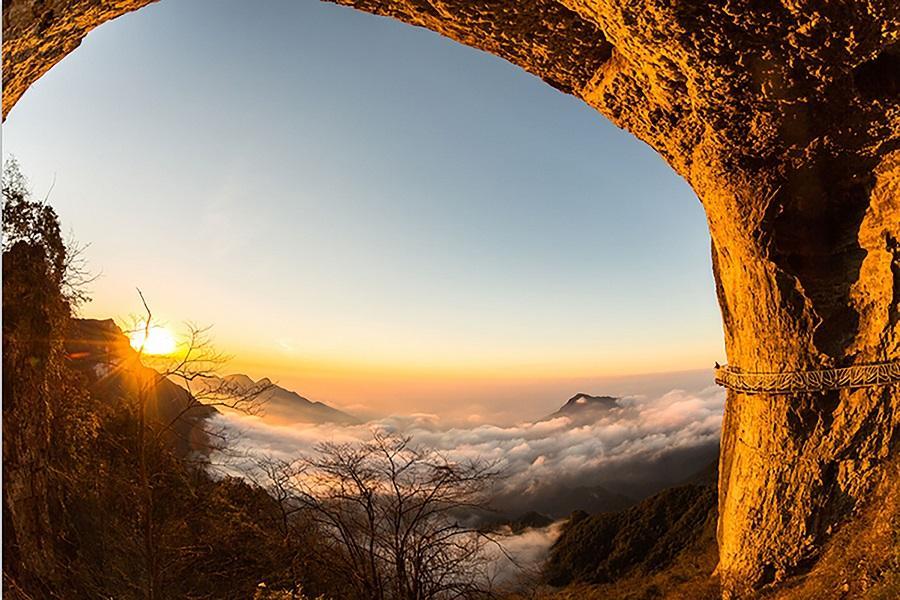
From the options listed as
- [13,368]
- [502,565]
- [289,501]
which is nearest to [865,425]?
[502,565]

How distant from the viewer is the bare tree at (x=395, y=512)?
685 centimetres

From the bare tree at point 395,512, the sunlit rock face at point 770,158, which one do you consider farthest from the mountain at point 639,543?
the bare tree at point 395,512

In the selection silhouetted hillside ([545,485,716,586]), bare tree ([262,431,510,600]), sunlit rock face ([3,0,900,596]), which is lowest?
silhouetted hillside ([545,485,716,586])

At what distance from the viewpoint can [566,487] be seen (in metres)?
60.6

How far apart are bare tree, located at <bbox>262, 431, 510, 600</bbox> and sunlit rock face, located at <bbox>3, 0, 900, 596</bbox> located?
14.5 feet

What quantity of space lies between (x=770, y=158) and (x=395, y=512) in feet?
23.7

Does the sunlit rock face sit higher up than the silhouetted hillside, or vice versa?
the sunlit rock face

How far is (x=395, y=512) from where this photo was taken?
7254 millimetres

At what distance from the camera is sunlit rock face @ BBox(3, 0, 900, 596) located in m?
4.92

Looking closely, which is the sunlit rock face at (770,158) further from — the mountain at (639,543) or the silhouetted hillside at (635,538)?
the silhouetted hillside at (635,538)

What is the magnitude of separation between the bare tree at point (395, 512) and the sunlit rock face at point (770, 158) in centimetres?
442

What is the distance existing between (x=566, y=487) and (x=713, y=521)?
1914 inches

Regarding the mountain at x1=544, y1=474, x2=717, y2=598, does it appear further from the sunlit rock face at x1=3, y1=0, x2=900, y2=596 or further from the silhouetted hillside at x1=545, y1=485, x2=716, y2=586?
the sunlit rock face at x1=3, y1=0, x2=900, y2=596

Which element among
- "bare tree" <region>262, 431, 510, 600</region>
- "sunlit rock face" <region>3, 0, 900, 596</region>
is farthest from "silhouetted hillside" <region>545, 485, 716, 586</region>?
"bare tree" <region>262, 431, 510, 600</region>
